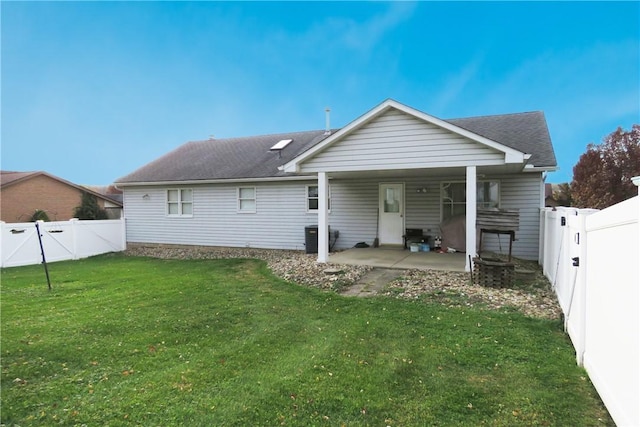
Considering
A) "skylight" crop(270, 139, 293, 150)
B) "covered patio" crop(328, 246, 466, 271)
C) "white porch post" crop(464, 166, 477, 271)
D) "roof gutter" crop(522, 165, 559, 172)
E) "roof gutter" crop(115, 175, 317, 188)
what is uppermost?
"skylight" crop(270, 139, 293, 150)

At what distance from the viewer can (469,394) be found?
3.16 m

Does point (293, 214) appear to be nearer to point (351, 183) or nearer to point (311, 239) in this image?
point (311, 239)

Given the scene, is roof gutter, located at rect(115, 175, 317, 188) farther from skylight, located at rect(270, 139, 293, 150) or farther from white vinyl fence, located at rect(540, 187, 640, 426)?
white vinyl fence, located at rect(540, 187, 640, 426)

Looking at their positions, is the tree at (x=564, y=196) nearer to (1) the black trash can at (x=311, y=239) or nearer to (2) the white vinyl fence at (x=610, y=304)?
(1) the black trash can at (x=311, y=239)

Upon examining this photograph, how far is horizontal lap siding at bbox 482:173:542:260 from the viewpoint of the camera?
34.1ft

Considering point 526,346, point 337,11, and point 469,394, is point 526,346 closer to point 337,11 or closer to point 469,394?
point 469,394

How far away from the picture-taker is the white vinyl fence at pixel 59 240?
459 inches

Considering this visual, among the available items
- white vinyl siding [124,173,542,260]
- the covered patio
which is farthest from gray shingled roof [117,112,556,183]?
the covered patio

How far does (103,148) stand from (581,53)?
29330 millimetres

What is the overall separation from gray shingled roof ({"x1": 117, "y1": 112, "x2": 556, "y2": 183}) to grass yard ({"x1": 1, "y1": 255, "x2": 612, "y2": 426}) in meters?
6.84

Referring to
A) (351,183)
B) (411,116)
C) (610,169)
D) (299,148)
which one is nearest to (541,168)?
(411,116)

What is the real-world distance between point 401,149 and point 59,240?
12837mm

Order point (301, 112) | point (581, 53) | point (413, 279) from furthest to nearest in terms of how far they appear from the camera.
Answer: point (301, 112), point (581, 53), point (413, 279)

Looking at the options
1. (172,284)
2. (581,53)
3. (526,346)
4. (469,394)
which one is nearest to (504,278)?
(526,346)
